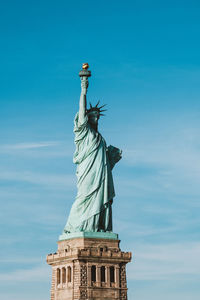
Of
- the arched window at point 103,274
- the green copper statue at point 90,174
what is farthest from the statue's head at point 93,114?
the arched window at point 103,274

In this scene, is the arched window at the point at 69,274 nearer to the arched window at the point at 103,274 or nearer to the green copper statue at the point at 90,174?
the arched window at the point at 103,274

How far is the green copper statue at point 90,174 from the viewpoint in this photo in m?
72.5

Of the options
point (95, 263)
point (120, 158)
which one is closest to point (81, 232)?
point (95, 263)

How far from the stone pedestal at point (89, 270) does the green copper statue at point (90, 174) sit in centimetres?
144

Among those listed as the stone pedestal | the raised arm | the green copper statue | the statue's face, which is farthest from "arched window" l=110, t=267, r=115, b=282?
the statue's face

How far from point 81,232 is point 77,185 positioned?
4709 mm

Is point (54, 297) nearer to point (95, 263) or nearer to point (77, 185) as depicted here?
point (95, 263)

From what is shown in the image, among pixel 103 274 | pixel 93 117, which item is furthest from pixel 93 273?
pixel 93 117

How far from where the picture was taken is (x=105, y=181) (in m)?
73.7

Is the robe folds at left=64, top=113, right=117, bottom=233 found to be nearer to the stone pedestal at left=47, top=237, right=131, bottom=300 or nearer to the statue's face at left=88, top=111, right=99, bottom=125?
the statue's face at left=88, top=111, right=99, bottom=125

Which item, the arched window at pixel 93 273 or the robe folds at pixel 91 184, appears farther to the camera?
the robe folds at pixel 91 184

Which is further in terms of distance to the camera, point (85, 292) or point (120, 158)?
point (120, 158)

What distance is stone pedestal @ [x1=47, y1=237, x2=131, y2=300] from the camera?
6981cm

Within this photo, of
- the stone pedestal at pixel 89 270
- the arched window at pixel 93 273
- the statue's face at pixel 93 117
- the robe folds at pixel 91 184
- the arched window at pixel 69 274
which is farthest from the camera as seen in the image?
the statue's face at pixel 93 117
